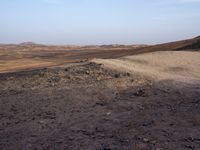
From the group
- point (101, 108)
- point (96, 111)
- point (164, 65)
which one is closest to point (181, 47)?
point (164, 65)

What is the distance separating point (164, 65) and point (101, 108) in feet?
22.5

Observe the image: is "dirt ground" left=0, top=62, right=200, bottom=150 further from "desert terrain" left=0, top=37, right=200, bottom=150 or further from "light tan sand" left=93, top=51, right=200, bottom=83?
"light tan sand" left=93, top=51, right=200, bottom=83

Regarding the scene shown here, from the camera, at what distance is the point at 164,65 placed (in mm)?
15383

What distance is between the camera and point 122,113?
338 inches

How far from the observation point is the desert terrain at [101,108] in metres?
6.89

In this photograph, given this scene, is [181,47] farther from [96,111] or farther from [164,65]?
[96,111]

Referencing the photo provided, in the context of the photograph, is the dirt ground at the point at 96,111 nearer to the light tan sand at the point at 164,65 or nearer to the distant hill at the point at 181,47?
the light tan sand at the point at 164,65

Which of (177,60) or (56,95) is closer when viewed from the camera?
(56,95)

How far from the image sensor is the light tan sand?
42.7ft

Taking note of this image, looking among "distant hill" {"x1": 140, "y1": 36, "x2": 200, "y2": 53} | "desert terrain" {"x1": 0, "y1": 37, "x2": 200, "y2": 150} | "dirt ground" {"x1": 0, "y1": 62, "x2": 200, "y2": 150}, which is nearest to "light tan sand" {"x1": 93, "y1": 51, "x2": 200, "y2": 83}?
"desert terrain" {"x1": 0, "y1": 37, "x2": 200, "y2": 150}

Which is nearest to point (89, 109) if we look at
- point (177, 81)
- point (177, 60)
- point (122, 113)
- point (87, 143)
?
point (122, 113)

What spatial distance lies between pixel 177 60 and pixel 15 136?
1061 centimetres

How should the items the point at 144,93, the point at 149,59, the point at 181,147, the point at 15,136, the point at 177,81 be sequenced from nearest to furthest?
1. the point at 181,147
2. the point at 15,136
3. the point at 144,93
4. the point at 177,81
5. the point at 149,59

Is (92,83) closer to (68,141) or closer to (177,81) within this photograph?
(177,81)
